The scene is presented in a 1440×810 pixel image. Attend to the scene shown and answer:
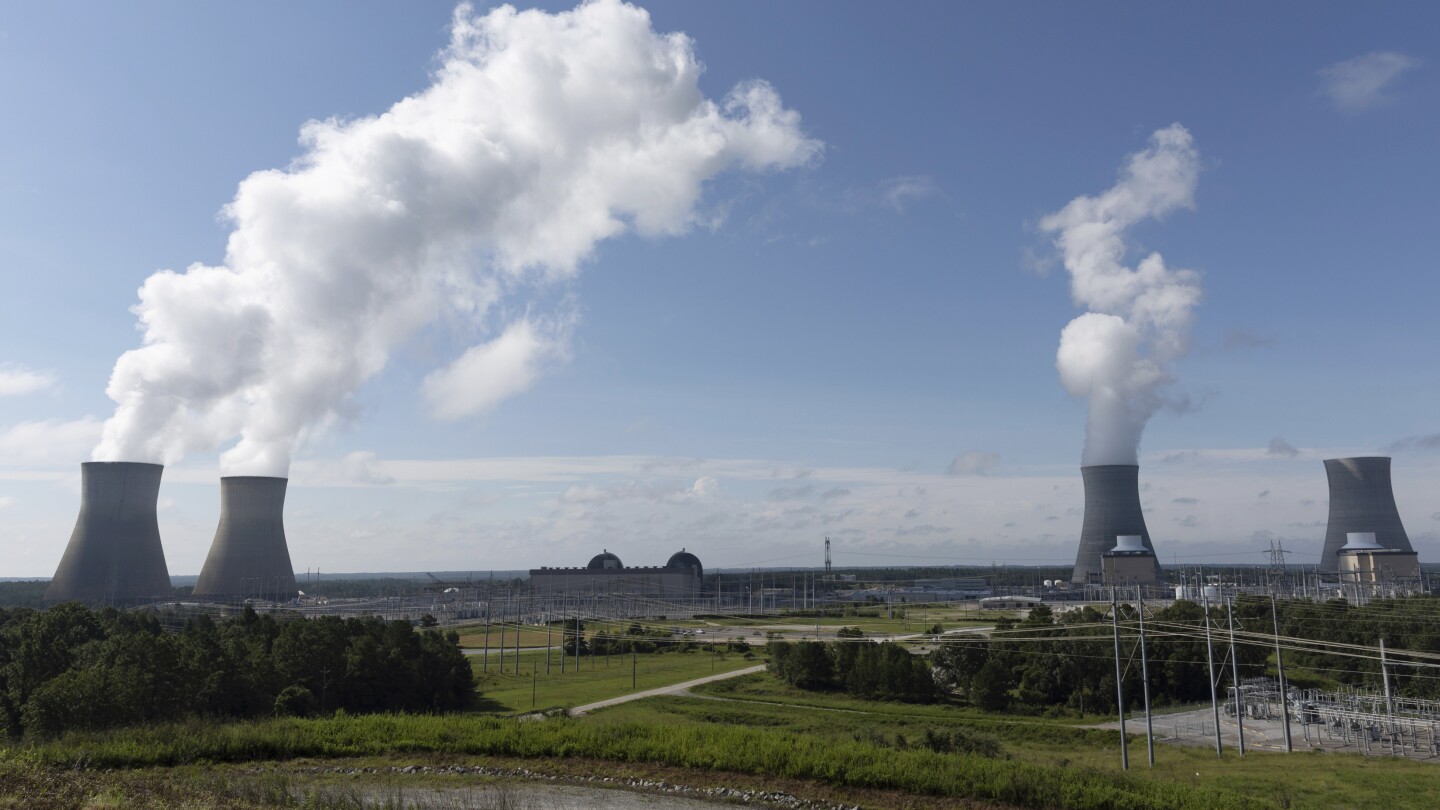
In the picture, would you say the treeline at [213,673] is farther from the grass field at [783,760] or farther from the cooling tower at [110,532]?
the cooling tower at [110,532]

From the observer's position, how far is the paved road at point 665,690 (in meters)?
32.0

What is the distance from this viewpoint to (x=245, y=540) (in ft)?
189

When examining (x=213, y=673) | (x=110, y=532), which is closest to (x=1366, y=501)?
(x=213, y=673)

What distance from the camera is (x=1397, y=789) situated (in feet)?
65.2

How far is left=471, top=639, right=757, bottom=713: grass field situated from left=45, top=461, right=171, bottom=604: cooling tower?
75.5ft

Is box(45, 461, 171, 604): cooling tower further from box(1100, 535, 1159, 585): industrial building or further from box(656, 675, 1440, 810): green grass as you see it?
box(1100, 535, 1159, 585): industrial building

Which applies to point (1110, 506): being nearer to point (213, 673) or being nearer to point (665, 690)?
point (665, 690)

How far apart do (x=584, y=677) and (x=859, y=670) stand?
1367cm

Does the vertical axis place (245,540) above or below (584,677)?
above

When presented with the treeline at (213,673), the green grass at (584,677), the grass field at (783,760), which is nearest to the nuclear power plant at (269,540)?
the treeline at (213,673)

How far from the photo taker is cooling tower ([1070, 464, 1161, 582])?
238 ft

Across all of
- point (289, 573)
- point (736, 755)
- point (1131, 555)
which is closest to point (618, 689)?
point (736, 755)

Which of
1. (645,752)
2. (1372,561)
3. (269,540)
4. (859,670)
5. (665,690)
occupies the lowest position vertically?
(665,690)

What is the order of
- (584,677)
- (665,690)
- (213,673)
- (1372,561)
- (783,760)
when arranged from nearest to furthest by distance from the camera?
(783,760) < (213,673) < (665,690) < (584,677) < (1372,561)
